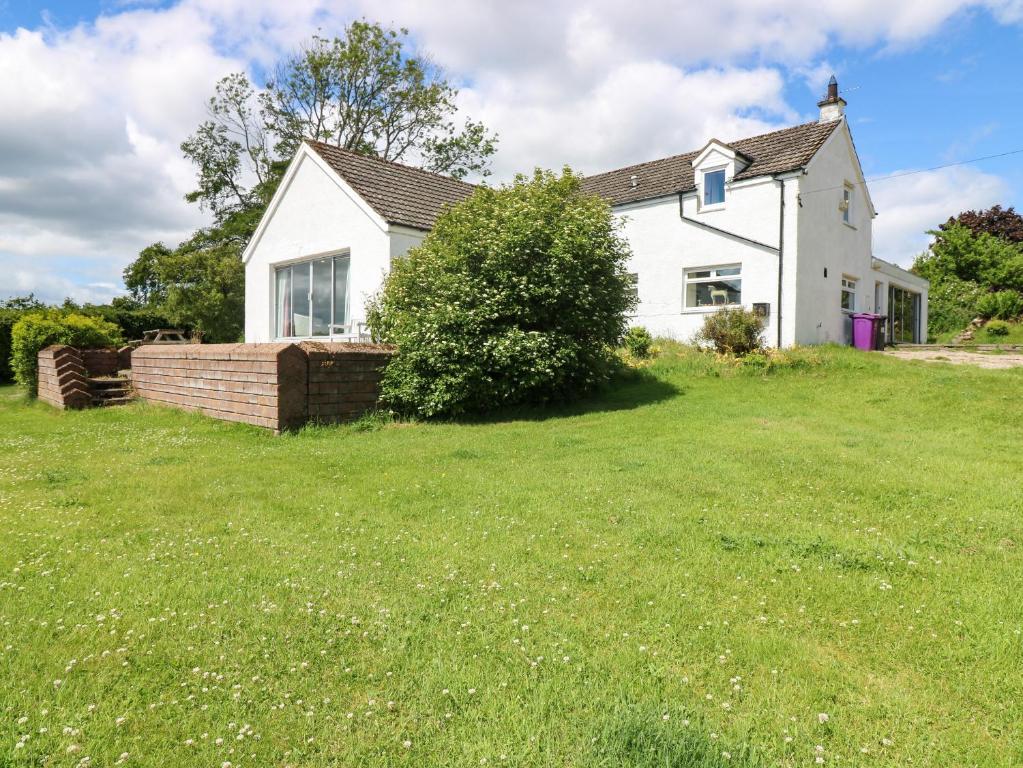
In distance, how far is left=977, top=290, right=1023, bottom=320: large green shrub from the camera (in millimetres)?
28578

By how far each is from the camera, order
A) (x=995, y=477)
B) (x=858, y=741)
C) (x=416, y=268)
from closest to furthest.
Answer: (x=858, y=741)
(x=995, y=477)
(x=416, y=268)

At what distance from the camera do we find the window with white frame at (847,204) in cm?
2039

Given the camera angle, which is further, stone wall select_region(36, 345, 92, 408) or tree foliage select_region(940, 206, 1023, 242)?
tree foliage select_region(940, 206, 1023, 242)

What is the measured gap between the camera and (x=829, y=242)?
19453 mm

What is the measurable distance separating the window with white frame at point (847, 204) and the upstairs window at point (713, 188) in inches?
167

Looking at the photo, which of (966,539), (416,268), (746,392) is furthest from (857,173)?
(966,539)

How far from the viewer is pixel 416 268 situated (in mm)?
12992

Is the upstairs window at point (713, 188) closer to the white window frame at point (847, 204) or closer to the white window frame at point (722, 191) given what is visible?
the white window frame at point (722, 191)

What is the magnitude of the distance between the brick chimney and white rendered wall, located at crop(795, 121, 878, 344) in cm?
A: 46

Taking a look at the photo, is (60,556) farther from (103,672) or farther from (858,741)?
(858,741)

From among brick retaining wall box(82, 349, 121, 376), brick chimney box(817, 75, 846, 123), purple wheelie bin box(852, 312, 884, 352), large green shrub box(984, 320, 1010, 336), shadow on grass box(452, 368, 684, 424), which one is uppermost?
brick chimney box(817, 75, 846, 123)

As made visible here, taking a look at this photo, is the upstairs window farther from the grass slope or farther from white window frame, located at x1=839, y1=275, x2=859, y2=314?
the grass slope

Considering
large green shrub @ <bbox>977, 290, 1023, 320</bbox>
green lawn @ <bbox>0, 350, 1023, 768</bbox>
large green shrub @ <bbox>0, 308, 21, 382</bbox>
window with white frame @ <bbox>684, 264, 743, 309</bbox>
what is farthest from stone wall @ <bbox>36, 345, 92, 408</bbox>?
large green shrub @ <bbox>977, 290, 1023, 320</bbox>

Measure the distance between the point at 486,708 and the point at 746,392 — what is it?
38.8 ft
